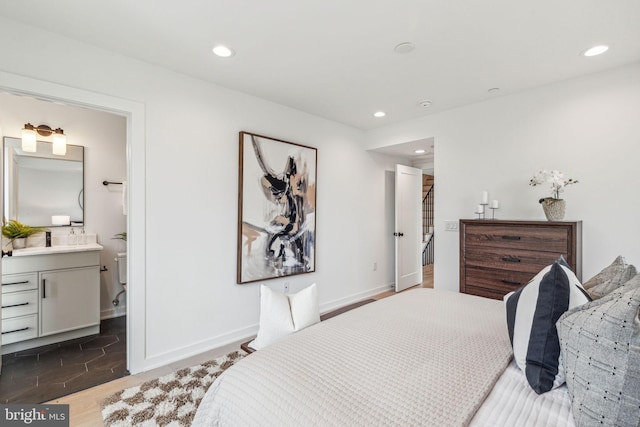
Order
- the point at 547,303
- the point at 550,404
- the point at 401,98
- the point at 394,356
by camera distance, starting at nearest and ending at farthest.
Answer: the point at 550,404, the point at 547,303, the point at 394,356, the point at 401,98

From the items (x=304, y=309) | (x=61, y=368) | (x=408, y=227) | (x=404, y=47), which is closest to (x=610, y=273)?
(x=304, y=309)

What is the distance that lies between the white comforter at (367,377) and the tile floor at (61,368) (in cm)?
168

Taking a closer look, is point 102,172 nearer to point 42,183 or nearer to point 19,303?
point 42,183

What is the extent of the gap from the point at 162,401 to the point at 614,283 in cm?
257

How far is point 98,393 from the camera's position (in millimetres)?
2053

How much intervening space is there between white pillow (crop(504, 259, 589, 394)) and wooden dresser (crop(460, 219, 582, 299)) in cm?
155

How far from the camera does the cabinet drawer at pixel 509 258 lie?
8.03 ft

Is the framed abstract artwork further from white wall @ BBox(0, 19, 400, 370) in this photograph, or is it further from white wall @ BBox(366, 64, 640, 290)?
white wall @ BBox(366, 64, 640, 290)

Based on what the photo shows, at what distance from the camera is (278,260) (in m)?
3.28

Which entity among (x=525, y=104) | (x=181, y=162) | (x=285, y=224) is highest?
(x=525, y=104)

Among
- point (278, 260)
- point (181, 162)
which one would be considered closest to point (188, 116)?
point (181, 162)

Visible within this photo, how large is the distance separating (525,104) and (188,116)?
328 cm

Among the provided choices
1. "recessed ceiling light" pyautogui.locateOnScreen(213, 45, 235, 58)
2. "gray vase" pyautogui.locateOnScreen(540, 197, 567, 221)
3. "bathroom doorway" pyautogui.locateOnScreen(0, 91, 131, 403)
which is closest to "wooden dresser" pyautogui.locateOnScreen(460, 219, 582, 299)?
"gray vase" pyautogui.locateOnScreen(540, 197, 567, 221)

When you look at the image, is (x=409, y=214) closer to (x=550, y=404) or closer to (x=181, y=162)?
(x=181, y=162)
